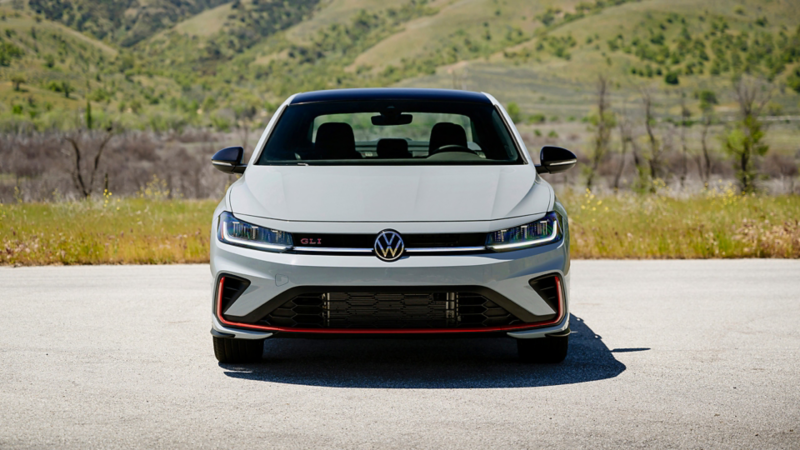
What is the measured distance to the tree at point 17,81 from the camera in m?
81.3

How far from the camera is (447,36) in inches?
7170

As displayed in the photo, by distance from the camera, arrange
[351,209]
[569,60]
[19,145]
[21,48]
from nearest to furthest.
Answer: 1. [351,209]
2. [19,145]
3. [21,48]
4. [569,60]

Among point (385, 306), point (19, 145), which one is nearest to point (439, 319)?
point (385, 306)

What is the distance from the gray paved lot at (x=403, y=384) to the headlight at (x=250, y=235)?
79 centimetres

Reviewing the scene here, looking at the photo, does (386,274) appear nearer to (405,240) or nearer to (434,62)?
(405,240)

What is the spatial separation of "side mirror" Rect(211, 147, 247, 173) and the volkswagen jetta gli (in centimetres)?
65

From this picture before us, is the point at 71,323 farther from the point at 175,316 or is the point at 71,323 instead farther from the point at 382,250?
the point at 382,250

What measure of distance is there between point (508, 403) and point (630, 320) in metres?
2.89

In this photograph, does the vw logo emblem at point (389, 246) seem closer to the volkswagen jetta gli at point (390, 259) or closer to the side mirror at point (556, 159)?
the volkswagen jetta gli at point (390, 259)

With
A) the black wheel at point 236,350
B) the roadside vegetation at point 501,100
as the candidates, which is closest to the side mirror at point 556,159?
the black wheel at point 236,350

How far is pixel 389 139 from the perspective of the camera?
6.23 metres

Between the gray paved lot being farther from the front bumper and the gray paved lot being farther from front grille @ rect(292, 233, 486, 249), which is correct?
front grille @ rect(292, 233, 486, 249)

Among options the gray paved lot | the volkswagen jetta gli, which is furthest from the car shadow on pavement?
the volkswagen jetta gli

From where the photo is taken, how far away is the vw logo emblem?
4.61 meters
